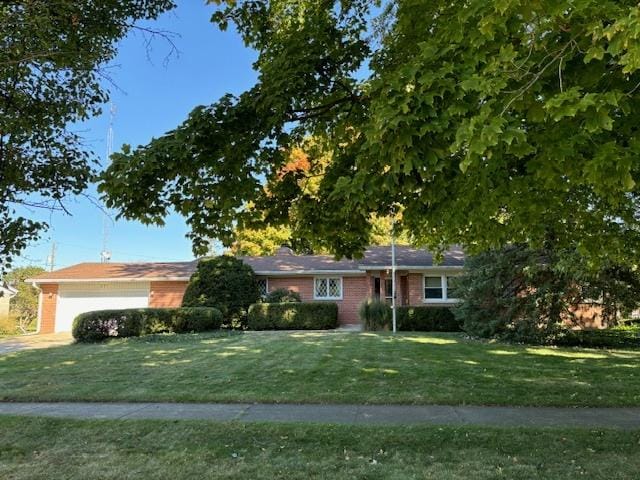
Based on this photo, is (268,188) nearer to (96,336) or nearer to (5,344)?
(96,336)

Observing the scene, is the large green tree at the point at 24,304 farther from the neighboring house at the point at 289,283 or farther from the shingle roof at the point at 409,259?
the shingle roof at the point at 409,259

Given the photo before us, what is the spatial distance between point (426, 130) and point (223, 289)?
18848 mm

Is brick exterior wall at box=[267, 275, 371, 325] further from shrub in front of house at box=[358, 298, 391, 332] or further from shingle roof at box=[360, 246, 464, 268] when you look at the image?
shrub in front of house at box=[358, 298, 391, 332]

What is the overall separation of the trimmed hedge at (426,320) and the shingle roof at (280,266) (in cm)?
252

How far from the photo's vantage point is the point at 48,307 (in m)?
25.7

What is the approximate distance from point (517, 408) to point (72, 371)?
8.78 meters

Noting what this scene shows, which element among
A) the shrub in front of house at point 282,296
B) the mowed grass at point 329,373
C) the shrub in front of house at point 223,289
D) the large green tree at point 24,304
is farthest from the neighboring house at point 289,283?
the mowed grass at point 329,373

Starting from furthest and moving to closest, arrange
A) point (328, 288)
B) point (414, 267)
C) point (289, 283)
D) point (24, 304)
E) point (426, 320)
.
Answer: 1. point (24, 304)
2. point (289, 283)
3. point (328, 288)
4. point (414, 267)
5. point (426, 320)

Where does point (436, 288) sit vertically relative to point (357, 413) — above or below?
above

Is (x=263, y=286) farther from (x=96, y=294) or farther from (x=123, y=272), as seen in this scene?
(x=96, y=294)

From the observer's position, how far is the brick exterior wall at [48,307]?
25.4m

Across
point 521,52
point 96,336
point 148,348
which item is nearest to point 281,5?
point 521,52

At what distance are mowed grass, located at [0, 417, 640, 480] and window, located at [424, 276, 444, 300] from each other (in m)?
17.4

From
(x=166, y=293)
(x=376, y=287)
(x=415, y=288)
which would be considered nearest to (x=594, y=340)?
(x=415, y=288)
